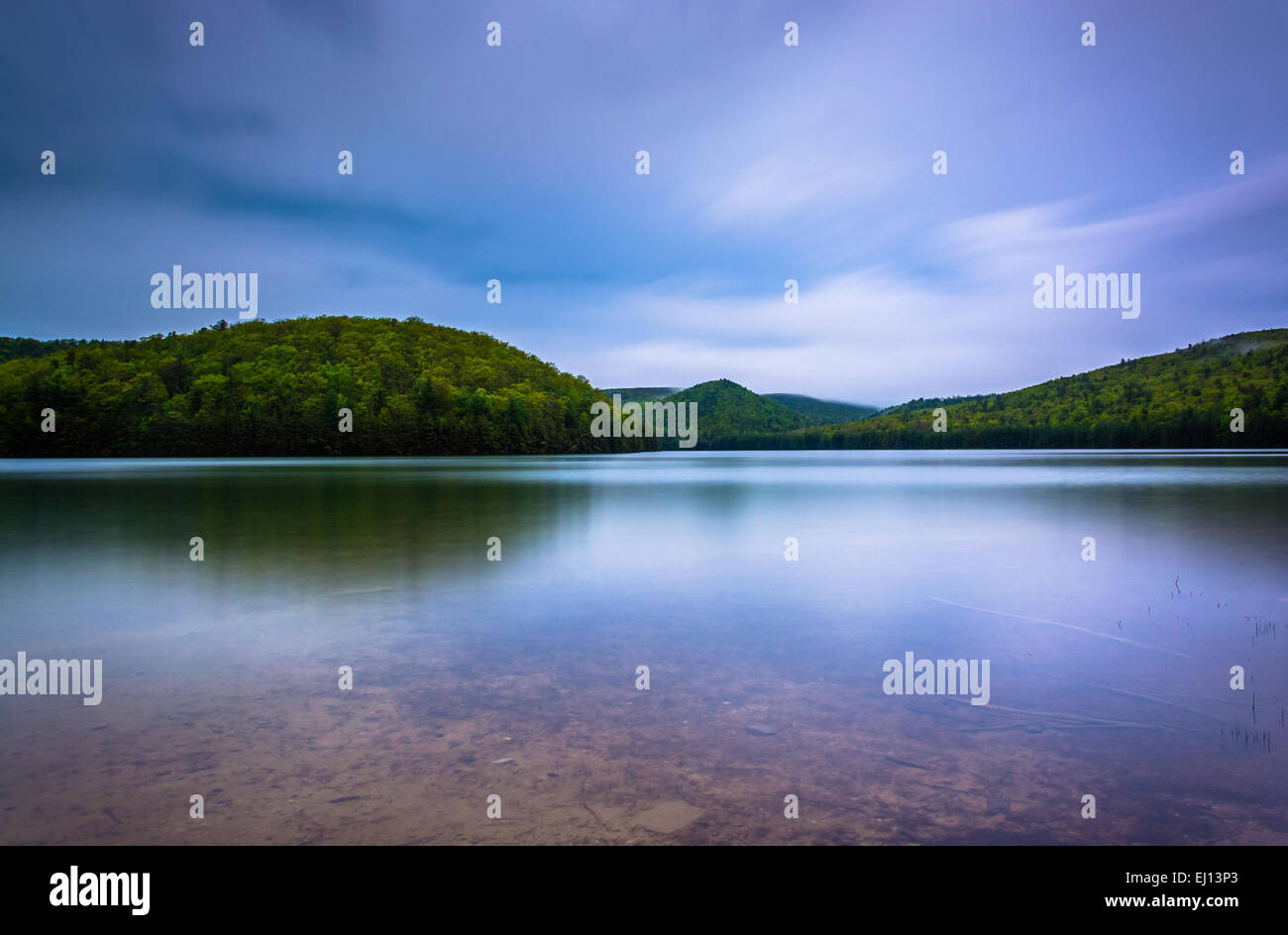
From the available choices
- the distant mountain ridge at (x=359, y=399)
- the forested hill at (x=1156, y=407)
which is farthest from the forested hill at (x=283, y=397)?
the forested hill at (x=1156, y=407)

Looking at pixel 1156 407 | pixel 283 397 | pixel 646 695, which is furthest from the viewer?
pixel 1156 407

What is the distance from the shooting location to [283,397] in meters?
116

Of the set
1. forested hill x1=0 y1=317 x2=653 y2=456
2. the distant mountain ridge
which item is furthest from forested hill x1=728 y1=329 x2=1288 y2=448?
forested hill x1=0 y1=317 x2=653 y2=456

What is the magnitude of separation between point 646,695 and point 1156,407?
17472cm

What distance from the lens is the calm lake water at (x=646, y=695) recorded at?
13.1 feet

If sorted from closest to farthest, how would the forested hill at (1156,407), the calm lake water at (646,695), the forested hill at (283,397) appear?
the calm lake water at (646,695), the forested hill at (283,397), the forested hill at (1156,407)

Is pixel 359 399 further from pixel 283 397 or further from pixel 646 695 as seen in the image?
pixel 646 695

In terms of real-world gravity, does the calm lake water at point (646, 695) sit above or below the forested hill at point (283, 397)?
below

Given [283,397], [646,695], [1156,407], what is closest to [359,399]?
[283,397]

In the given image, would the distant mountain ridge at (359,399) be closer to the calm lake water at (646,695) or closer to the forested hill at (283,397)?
the forested hill at (283,397)

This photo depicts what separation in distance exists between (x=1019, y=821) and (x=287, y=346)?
13953 centimetres

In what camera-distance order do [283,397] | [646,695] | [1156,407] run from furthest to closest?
[1156,407] → [283,397] → [646,695]

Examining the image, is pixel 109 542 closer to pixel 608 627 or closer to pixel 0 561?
pixel 0 561

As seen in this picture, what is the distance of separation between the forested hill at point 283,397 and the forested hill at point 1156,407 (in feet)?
330
